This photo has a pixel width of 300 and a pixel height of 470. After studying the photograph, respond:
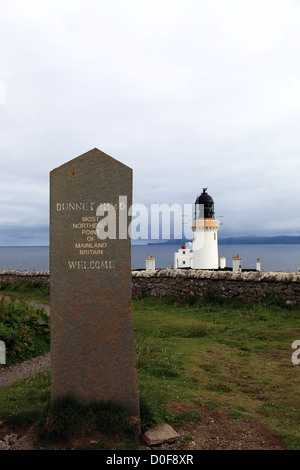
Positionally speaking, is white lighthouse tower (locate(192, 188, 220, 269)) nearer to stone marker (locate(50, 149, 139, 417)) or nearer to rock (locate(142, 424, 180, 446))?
stone marker (locate(50, 149, 139, 417))

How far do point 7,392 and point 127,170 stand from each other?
134 inches

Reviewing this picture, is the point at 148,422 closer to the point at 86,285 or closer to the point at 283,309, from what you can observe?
the point at 86,285

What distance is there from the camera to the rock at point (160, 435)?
3.71 meters

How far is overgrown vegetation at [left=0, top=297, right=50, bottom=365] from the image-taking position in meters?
7.20

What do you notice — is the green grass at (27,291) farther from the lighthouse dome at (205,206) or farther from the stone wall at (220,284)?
the lighthouse dome at (205,206)

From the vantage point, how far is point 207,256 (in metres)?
36.1

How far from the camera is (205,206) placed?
35.6 m

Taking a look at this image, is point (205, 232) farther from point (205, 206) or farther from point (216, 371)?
point (216, 371)

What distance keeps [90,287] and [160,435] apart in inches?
69.5

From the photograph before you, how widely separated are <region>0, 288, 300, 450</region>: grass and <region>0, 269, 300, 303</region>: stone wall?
55cm

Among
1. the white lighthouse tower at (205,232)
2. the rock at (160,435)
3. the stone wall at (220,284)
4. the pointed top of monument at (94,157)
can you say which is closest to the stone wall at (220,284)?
the stone wall at (220,284)

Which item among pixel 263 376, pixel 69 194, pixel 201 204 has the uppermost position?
pixel 201 204

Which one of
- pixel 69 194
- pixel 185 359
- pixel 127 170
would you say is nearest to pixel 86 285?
pixel 69 194

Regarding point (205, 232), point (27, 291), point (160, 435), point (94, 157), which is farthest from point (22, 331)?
point (205, 232)
